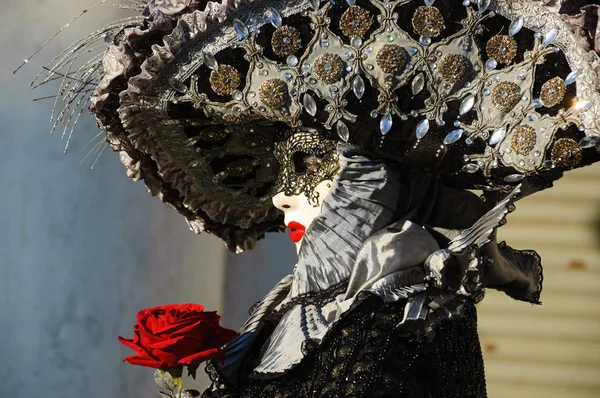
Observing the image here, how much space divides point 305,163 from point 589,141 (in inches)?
23.3

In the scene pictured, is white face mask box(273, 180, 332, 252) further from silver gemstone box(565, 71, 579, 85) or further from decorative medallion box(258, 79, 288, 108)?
silver gemstone box(565, 71, 579, 85)

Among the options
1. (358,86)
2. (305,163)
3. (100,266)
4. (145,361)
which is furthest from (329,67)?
(100,266)

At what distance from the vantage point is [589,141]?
1.65 metres

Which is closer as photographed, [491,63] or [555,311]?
[491,63]

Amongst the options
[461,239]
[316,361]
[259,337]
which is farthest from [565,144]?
[259,337]

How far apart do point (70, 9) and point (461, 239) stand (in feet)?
6.46

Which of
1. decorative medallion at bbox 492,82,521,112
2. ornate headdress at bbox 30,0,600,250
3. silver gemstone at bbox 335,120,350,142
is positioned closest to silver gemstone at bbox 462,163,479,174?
ornate headdress at bbox 30,0,600,250

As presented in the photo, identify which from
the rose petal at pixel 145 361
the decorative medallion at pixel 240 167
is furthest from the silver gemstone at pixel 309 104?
A: the rose petal at pixel 145 361

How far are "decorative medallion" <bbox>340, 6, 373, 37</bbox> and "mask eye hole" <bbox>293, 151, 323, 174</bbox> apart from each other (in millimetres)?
302

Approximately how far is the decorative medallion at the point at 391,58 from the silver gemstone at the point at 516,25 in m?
0.19

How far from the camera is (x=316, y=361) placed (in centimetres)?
175

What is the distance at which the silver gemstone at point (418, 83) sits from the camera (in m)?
1.76

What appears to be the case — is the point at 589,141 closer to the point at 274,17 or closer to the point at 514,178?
the point at 514,178

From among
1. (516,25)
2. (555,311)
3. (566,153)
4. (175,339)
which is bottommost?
(175,339)
